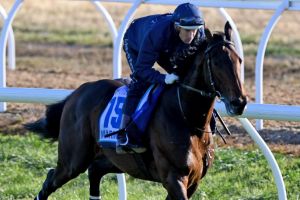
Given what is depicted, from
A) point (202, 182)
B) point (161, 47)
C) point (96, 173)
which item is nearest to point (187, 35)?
point (161, 47)

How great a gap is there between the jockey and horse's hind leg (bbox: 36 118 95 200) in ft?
1.84

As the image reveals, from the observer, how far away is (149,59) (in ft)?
24.4

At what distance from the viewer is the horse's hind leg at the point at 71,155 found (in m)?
8.27

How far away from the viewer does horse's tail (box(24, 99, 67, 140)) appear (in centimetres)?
870

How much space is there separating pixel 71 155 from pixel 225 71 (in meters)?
1.84

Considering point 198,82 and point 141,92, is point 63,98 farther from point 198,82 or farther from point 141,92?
point 198,82

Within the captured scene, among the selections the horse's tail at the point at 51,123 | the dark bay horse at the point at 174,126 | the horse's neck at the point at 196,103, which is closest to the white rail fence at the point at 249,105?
the horse's tail at the point at 51,123

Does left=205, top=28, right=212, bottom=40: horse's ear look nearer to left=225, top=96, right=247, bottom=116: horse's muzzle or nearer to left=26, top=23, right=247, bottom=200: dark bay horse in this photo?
left=26, top=23, right=247, bottom=200: dark bay horse

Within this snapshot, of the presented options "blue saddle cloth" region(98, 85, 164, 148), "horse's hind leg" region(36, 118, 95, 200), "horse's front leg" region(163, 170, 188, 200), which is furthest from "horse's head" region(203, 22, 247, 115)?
"horse's hind leg" region(36, 118, 95, 200)

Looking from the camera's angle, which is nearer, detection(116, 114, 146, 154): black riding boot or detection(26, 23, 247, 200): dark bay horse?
detection(26, 23, 247, 200): dark bay horse

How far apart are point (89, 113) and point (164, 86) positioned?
877mm

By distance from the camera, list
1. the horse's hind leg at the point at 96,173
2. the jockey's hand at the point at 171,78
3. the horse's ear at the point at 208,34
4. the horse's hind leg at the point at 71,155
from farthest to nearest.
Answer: the horse's hind leg at the point at 96,173
the horse's hind leg at the point at 71,155
the jockey's hand at the point at 171,78
the horse's ear at the point at 208,34

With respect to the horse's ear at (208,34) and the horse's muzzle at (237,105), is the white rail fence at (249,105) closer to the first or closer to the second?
the horse's ear at (208,34)

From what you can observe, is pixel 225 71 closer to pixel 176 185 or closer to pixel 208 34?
pixel 208 34
